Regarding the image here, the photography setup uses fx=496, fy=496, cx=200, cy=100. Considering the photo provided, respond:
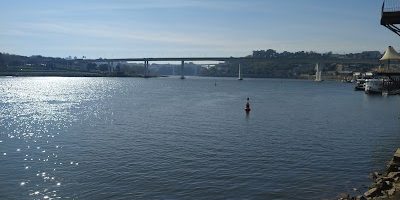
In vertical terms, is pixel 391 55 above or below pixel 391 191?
above

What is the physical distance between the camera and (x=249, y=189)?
21969 millimetres

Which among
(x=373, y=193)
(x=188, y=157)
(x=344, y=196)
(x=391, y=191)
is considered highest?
(x=391, y=191)

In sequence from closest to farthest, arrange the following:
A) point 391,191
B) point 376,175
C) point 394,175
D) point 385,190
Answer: point 391,191, point 385,190, point 394,175, point 376,175

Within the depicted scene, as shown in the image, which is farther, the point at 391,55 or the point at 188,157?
the point at 391,55

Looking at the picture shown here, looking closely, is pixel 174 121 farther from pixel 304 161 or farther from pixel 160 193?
pixel 160 193

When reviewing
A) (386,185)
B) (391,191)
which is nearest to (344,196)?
(386,185)

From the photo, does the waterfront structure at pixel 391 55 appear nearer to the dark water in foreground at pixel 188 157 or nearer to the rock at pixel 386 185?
the dark water in foreground at pixel 188 157

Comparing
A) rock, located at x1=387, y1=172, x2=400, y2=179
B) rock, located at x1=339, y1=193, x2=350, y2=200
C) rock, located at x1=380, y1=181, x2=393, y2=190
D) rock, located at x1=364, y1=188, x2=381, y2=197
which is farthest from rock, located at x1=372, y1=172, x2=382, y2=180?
rock, located at x1=364, y1=188, x2=381, y2=197

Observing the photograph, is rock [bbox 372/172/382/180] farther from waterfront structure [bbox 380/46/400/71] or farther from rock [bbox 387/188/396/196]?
waterfront structure [bbox 380/46/400/71]

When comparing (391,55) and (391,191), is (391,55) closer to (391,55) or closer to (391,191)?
(391,55)

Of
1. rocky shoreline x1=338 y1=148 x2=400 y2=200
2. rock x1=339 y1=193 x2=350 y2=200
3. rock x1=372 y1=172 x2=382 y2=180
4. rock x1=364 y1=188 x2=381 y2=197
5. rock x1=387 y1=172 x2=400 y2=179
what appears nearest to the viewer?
rocky shoreline x1=338 y1=148 x2=400 y2=200

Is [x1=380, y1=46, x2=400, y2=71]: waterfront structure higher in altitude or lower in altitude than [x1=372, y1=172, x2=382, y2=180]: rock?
higher

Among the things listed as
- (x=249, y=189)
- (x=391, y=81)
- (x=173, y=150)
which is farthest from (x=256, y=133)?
(x=391, y=81)

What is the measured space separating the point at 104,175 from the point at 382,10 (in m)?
19.3
